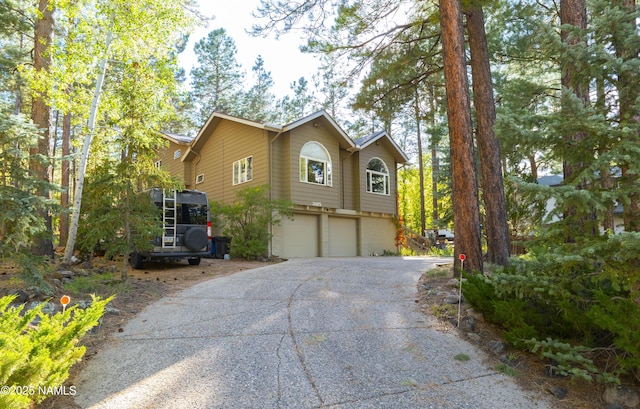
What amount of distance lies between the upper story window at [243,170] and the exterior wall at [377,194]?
489 cm

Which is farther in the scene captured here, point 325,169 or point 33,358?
point 325,169

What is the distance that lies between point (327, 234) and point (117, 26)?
992 cm

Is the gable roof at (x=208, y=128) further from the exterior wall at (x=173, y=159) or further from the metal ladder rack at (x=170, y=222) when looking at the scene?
the metal ladder rack at (x=170, y=222)

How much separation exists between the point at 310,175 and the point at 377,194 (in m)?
4.13

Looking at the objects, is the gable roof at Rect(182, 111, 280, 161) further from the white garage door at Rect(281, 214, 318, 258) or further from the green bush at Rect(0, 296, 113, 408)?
the green bush at Rect(0, 296, 113, 408)

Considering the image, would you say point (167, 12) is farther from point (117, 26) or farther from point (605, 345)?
point (605, 345)

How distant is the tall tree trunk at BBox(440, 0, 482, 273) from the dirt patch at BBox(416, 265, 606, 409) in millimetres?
818

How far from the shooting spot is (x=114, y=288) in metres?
6.79

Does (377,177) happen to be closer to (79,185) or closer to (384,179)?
(384,179)

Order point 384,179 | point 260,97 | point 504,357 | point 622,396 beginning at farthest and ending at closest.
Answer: point 260,97
point 384,179
point 504,357
point 622,396

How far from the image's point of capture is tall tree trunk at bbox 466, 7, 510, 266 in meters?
8.41

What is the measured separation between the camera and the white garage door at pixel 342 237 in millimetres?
15963

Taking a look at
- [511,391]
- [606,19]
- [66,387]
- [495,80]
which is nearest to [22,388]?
[66,387]

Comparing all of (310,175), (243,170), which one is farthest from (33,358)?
(243,170)
